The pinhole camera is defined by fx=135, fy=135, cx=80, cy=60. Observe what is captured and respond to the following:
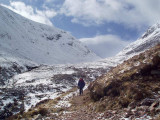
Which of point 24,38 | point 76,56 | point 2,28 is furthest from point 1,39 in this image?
point 76,56

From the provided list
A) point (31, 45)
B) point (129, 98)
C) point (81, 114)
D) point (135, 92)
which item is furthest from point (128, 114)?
point (31, 45)

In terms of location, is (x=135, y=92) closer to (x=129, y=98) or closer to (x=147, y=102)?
(x=129, y=98)

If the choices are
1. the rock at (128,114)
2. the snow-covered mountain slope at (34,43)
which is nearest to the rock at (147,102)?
the rock at (128,114)

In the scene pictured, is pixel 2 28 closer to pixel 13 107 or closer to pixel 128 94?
pixel 13 107

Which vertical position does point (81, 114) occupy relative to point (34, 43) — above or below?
below

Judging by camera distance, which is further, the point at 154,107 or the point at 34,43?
the point at 34,43

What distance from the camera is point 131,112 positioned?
6.56 meters

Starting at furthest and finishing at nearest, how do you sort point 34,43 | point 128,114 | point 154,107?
point 34,43, point 128,114, point 154,107

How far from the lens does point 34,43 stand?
407ft

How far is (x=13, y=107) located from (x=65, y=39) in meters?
159

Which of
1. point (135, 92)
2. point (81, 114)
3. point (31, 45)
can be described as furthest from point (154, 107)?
point (31, 45)

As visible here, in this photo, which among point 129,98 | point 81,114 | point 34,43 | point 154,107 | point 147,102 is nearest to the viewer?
point 154,107

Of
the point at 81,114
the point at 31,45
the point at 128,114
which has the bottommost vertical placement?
the point at 81,114

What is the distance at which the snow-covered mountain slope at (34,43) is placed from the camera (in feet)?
317
